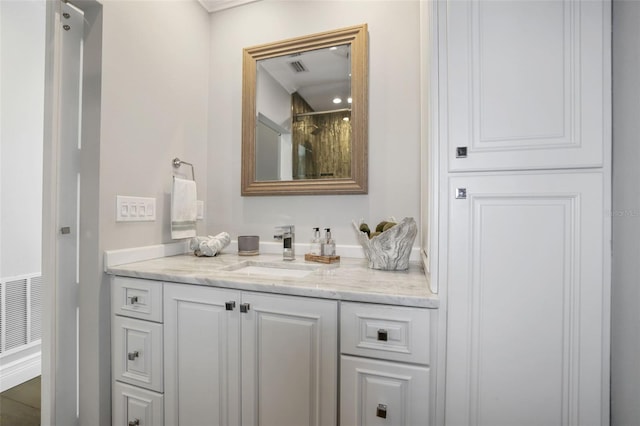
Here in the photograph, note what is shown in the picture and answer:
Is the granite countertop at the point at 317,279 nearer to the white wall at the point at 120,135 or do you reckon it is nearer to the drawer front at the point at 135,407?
the white wall at the point at 120,135

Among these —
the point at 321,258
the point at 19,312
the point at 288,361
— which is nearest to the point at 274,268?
the point at 321,258

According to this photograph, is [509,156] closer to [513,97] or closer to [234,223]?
[513,97]

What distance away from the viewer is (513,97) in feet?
2.96

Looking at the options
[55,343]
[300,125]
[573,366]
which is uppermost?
[300,125]

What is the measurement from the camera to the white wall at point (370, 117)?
1.59 m

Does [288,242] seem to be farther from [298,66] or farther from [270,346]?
[298,66]

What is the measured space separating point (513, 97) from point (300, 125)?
1.10 metres

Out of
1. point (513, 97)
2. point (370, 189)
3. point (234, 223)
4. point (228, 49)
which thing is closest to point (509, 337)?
point (513, 97)

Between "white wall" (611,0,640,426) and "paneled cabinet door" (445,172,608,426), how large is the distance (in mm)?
46

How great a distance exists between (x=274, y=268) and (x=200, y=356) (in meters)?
0.54

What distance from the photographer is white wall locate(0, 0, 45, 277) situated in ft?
5.94

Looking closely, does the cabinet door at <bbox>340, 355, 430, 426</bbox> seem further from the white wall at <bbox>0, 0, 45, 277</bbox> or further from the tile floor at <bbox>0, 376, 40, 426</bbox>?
the white wall at <bbox>0, 0, 45, 277</bbox>

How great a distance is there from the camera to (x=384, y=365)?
3.12ft

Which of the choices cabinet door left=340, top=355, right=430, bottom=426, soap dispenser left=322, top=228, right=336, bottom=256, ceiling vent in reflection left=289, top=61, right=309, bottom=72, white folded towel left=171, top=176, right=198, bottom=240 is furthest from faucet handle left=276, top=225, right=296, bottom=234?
ceiling vent in reflection left=289, top=61, right=309, bottom=72
